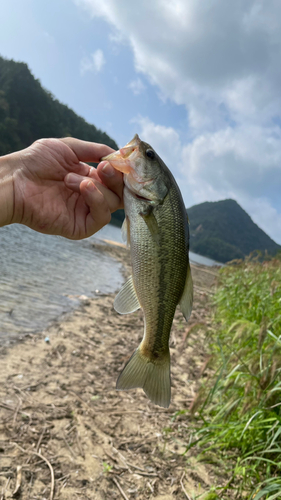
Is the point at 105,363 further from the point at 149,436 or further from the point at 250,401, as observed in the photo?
the point at 250,401

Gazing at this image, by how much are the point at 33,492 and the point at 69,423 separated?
1012mm

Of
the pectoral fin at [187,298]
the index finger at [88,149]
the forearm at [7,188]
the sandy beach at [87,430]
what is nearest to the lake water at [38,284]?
the sandy beach at [87,430]

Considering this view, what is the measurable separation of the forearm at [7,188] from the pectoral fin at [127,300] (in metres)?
1.12

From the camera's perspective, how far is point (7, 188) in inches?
89.0

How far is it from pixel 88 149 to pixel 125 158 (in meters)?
0.64

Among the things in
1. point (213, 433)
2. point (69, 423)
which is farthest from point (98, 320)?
point (213, 433)

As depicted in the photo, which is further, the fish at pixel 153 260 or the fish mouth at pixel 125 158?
the fish mouth at pixel 125 158

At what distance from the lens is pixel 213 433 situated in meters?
3.18

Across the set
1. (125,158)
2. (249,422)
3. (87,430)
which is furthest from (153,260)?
(87,430)

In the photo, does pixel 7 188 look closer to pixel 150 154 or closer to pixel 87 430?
pixel 150 154

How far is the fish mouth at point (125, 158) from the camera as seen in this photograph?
2033 millimetres

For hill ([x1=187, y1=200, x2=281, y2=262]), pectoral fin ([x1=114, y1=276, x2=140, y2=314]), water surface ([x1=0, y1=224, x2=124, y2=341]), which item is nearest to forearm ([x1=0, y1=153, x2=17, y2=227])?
pectoral fin ([x1=114, y1=276, x2=140, y2=314])

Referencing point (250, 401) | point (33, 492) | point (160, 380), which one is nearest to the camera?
point (160, 380)

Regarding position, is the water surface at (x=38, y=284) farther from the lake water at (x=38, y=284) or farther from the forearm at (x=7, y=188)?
the forearm at (x=7, y=188)
